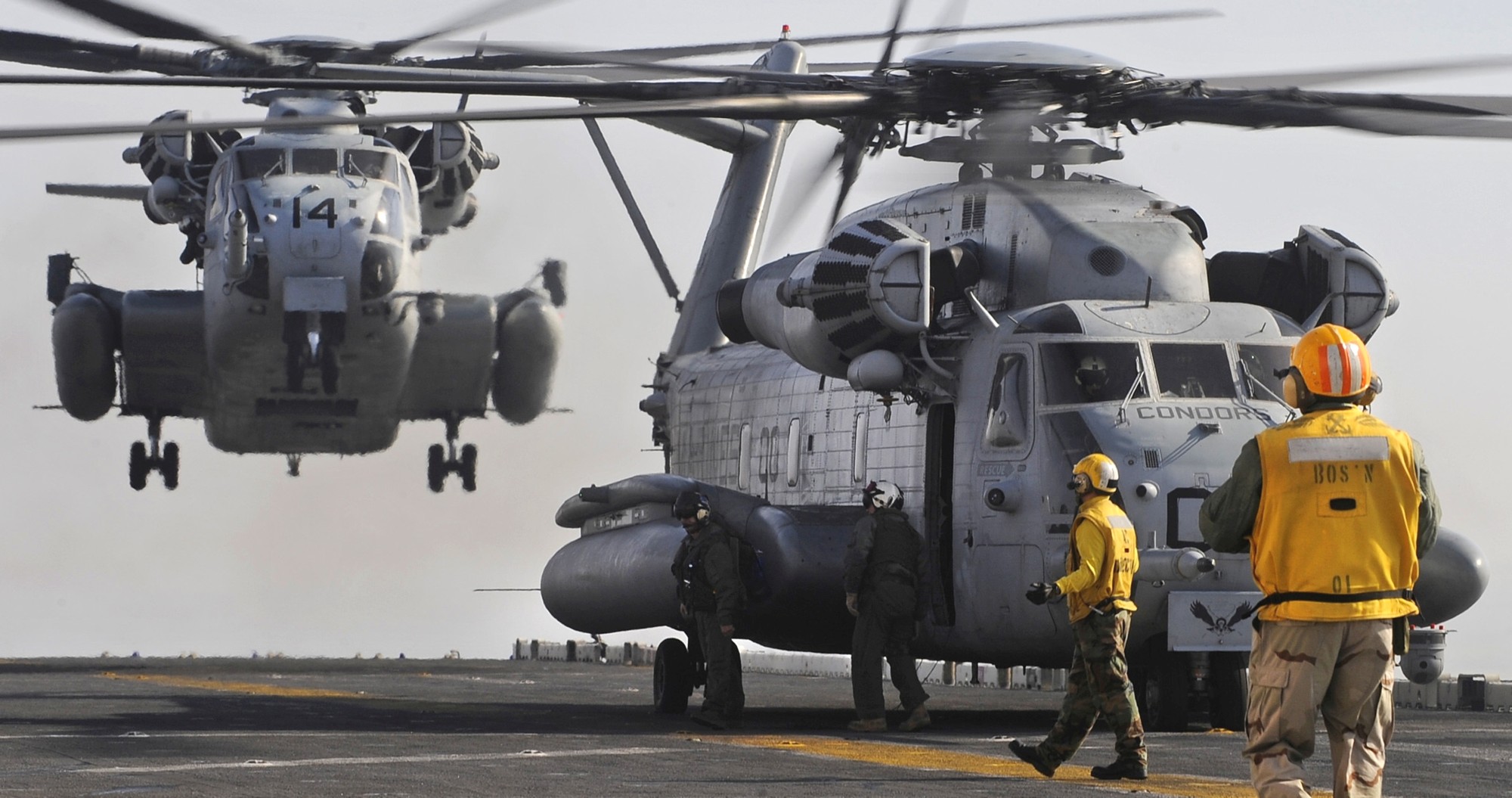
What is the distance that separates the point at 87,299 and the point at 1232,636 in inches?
876

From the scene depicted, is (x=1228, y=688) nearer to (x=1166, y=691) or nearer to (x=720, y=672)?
(x=1166, y=691)

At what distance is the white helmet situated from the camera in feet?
50.5

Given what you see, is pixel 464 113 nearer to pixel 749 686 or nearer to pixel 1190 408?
pixel 1190 408

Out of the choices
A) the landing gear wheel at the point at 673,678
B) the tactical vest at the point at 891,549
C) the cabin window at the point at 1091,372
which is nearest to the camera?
the cabin window at the point at 1091,372

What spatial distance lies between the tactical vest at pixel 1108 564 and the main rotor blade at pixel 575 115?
3.13 metres

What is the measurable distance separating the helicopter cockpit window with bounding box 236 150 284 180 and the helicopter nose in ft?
61.1

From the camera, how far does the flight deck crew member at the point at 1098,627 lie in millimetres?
11438

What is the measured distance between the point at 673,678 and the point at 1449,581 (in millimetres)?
6328

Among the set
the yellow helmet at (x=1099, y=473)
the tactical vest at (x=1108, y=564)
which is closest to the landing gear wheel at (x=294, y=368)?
the yellow helmet at (x=1099, y=473)

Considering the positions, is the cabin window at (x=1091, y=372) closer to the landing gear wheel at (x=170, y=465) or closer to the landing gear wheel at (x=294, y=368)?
the landing gear wheel at (x=294, y=368)

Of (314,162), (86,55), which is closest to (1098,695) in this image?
(86,55)

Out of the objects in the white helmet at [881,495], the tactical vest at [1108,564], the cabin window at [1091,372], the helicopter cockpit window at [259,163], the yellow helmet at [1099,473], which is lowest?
the tactical vest at [1108,564]

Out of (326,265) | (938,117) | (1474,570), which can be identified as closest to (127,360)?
(326,265)

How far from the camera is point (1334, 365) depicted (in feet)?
25.3
